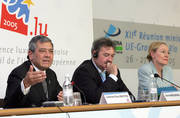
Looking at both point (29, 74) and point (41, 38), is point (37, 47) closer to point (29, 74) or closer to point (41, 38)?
point (41, 38)

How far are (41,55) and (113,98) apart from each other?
1044mm

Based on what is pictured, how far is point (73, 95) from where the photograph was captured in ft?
8.48

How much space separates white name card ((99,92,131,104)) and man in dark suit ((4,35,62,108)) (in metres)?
0.60

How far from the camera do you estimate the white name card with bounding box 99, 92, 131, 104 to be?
8.01 feet

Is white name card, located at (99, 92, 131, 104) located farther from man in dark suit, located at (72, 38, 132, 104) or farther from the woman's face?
the woman's face

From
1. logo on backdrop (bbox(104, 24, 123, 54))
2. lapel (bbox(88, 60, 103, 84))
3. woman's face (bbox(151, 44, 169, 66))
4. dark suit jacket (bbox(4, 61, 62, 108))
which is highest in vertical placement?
logo on backdrop (bbox(104, 24, 123, 54))

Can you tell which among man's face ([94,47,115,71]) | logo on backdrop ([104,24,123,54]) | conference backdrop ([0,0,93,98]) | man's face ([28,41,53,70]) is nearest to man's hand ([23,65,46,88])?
man's face ([28,41,53,70])

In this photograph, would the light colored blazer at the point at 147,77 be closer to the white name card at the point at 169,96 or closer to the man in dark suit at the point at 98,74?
the man in dark suit at the point at 98,74

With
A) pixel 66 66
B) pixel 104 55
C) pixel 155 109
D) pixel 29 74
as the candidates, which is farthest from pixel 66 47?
pixel 155 109

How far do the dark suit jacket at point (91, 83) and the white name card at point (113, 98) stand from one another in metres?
0.67

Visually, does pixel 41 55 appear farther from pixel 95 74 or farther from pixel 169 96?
pixel 169 96

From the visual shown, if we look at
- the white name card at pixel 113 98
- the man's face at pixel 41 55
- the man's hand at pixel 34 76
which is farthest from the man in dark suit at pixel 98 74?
the white name card at pixel 113 98

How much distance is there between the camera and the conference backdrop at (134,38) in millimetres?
4688

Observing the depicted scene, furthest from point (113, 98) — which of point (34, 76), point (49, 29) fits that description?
point (49, 29)
